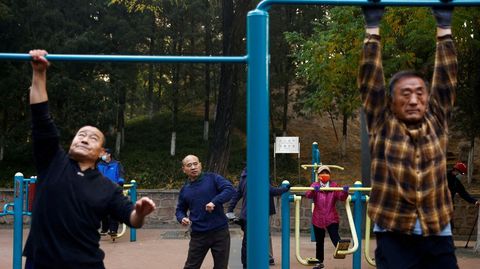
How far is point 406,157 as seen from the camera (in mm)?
2766

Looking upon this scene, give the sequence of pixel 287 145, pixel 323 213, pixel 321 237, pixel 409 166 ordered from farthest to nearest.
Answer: pixel 287 145
pixel 321 237
pixel 323 213
pixel 409 166

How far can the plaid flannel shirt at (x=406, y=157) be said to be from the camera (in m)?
2.74

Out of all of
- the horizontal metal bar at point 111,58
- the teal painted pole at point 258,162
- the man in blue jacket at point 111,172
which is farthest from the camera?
the man in blue jacket at point 111,172

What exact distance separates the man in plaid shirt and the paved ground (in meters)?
6.12

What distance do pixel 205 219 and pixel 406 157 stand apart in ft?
12.6

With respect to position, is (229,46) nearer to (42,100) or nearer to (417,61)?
(417,61)

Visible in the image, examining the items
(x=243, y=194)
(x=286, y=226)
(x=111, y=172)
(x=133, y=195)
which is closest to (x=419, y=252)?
(x=286, y=226)

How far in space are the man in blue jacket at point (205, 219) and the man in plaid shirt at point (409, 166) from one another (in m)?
3.53

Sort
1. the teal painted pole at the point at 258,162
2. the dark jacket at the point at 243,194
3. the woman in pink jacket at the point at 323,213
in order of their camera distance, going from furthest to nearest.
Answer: the woman in pink jacket at the point at 323,213 < the dark jacket at the point at 243,194 < the teal painted pole at the point at 258,162

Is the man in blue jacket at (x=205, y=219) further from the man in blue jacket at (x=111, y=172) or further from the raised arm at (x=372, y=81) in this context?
the man in blue jacket at (x=111, y=172)

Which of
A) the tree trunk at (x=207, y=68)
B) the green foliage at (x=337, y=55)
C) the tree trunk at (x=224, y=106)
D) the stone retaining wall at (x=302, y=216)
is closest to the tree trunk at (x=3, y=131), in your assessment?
the stone retaining wall at (x=302, y=216)

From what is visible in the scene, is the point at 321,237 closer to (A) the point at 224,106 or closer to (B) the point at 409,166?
(B) the point at 409,166

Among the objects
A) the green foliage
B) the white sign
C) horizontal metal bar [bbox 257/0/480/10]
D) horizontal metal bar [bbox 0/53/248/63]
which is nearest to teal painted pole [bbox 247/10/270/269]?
horizontal metal bar [bbox 0/53/248/63]

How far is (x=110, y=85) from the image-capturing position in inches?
937
